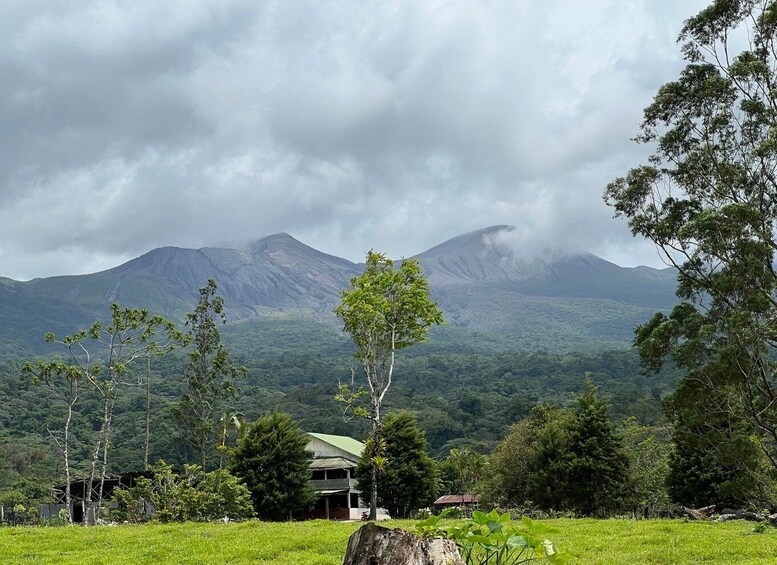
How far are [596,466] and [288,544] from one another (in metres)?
23.7

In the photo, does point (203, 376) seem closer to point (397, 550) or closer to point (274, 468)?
point (274, 468)

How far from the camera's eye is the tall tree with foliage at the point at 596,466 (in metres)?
33.2

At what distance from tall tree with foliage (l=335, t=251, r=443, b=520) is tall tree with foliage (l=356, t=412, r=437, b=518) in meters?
5.08

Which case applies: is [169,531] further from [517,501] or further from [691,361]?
[517,501]

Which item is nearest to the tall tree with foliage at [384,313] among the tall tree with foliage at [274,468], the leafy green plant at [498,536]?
the tall tree with foliage at [274,468]

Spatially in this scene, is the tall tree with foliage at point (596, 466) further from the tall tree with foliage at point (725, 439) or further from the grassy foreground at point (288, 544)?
the grassy foreground at point (288, 544)

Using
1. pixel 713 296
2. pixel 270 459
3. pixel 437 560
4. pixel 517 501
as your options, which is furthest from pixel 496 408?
pixel 437 560

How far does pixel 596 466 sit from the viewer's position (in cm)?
3297

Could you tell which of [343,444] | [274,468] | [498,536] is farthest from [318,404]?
[498,536]

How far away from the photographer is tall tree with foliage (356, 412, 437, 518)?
111 ft

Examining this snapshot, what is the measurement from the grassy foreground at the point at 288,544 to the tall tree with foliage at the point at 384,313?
11821 millimetres

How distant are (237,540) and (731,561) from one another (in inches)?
357

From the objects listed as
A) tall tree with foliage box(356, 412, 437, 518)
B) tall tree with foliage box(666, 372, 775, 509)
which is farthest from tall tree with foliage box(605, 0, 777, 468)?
tall tree with foliage box(356, 412, 437, 518)

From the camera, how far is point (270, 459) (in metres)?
31.7
